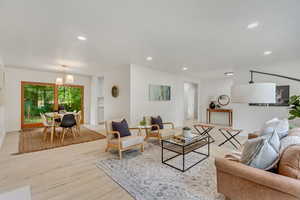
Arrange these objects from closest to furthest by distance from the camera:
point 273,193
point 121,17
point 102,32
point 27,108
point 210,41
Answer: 1. point 273,193
2. point 121,17
3. point 102,32
4. point 210,41
5. point 27,108

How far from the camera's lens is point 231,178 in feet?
5.15

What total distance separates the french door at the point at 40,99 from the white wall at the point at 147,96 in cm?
324

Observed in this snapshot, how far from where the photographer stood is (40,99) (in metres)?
5.87

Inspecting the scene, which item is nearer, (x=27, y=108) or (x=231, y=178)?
(x=231, y=178)

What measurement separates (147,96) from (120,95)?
970 mm

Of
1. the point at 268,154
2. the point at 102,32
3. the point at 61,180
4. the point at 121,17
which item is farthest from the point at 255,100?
the point at 61,180

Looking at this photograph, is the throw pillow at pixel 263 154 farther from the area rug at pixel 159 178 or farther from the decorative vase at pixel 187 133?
the decorative vase at pixel 187 133

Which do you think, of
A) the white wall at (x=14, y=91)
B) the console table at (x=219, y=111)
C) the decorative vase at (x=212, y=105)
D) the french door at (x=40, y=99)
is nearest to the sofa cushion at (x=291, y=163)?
the console table at (x=219, y=111)

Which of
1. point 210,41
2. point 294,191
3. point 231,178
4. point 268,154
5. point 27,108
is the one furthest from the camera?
point 27,108

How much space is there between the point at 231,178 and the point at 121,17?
2505mm

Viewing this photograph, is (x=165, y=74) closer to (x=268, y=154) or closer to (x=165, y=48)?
(x=165, y=48)

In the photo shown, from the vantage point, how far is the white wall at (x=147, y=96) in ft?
15.0

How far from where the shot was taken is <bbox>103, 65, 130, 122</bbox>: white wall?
455cm

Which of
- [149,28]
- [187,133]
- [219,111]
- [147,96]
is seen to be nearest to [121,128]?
[187,133]
